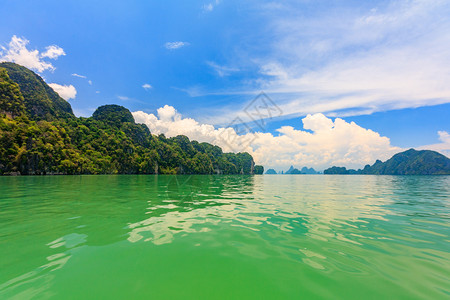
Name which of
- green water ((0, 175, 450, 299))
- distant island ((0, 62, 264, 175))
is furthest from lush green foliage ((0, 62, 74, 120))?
green water ((0, 175, 450, 299))

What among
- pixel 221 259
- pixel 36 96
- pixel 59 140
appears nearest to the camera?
pixel 221 259

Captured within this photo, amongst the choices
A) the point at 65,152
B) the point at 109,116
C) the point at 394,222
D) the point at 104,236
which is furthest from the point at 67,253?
the point at 109,116

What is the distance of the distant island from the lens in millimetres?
86375

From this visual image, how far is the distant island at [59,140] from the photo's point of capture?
86375 mm

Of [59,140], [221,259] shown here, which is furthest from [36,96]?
[221,259]

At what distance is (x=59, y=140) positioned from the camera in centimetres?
10425

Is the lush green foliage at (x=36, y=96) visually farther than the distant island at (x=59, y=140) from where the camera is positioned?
Yes

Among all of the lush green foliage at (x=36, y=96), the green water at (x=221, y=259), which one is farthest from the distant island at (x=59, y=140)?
the green water at (x=221, y=259)

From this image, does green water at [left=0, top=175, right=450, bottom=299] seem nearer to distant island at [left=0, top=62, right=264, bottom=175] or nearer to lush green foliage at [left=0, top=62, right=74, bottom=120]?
distant island at [left=0, top=62, right=264, bottom=175]

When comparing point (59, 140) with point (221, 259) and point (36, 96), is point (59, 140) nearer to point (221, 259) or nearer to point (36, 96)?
point (36, 96)

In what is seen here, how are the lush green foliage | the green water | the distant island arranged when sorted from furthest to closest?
the lush green foliage, the distant island, the green water

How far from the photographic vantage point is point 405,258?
5742 mm

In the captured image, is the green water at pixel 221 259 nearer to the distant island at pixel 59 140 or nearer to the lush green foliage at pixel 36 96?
the distant island at pixel 59 140

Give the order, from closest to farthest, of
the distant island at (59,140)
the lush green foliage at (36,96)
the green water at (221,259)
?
the green water at (221,259) → the distant island at (59,140) → the lush green foliage at (36,96)
